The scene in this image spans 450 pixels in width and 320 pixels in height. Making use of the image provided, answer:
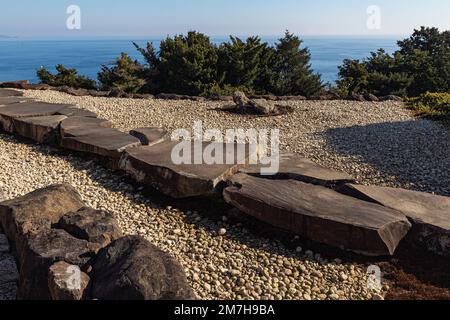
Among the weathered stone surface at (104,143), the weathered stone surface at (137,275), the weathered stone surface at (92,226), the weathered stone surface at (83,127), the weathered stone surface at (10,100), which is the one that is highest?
A: the weathered stone surface at (10,100)

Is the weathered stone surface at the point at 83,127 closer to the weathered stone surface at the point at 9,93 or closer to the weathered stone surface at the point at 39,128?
the weathered stone surface at the point at 39,128

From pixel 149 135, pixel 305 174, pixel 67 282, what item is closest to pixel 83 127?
pixel 149 135

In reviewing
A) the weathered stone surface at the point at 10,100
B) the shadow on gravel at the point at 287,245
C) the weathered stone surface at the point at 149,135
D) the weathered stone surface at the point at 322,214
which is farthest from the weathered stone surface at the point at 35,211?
the weathered stone surface at the point at 10,100

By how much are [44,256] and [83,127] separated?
373 cm

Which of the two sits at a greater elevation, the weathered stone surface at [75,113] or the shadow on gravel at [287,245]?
the weathered stone surface at [75,113]

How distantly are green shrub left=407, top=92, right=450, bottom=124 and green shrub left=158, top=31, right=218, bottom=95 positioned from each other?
18.5 ft

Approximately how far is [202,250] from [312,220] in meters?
0.99

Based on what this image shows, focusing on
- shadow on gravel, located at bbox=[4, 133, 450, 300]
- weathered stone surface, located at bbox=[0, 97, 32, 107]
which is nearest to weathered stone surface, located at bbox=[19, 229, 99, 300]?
shadow on gravel, located at bbox=[4, 133, 450, 300]

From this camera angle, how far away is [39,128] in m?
6.18

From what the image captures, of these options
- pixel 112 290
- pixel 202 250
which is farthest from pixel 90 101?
pixel 112 290

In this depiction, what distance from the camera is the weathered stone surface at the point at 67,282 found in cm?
242

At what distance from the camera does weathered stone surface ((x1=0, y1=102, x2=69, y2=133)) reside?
265 inches

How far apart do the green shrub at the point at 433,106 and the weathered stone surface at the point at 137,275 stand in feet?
22.1

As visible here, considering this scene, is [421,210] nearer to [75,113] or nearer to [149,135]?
[149,135]
